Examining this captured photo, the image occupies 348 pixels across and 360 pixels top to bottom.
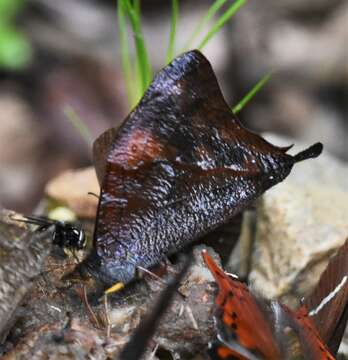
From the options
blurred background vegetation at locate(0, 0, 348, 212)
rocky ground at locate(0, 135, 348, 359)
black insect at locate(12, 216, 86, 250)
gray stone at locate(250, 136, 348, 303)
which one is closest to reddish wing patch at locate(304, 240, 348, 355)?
rocky ground at locate(0, 135, 348, 359)

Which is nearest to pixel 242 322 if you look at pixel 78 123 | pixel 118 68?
pixel 78 123

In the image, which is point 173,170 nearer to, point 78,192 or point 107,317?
point 107,317

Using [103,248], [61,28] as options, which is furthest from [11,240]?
[61,28]

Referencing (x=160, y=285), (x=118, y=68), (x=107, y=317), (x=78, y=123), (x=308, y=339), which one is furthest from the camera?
(x=118, y=68)

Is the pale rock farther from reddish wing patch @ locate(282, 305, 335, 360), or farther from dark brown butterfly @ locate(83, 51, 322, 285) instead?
reddish wing patch @ locate(282, 305, 335, 360)

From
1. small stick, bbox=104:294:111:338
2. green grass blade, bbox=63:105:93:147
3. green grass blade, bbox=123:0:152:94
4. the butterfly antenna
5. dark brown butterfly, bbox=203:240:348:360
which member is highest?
the butterfly antenna

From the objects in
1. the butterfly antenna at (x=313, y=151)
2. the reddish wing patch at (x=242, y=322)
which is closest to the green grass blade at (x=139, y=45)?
the butterfly antenna at (x=313, y=151)
